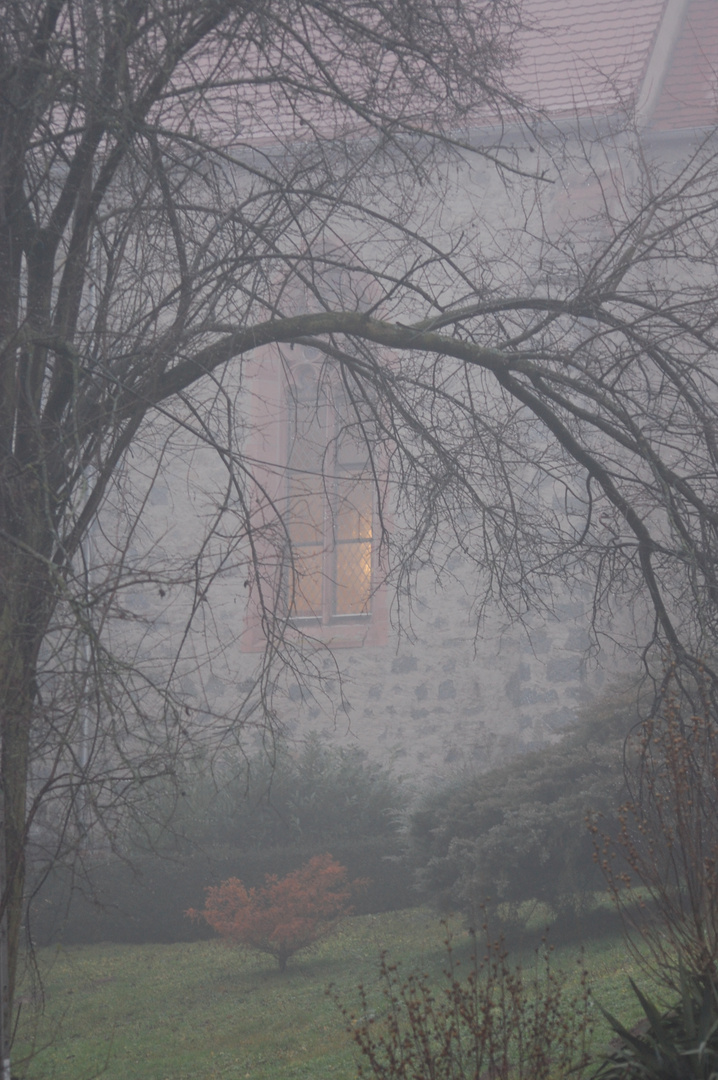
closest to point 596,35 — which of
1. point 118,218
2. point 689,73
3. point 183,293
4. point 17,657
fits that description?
point 689,73

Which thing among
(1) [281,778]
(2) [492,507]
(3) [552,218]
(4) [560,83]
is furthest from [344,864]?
(4) [560,83]

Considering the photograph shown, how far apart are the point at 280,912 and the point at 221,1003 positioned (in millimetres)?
806

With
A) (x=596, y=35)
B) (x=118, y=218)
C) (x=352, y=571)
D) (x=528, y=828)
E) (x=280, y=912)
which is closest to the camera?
(x=118, y=218)

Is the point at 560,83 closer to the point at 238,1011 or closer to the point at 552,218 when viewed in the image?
the point at 552,218

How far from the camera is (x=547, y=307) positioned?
4.73 metres

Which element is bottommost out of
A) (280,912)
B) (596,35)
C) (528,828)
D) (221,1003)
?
(221,1003)

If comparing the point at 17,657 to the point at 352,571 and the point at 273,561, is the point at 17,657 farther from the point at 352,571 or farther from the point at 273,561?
the point at 352,571

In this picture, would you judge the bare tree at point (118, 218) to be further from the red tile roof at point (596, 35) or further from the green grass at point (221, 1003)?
the red tile roof at point (596, 35)

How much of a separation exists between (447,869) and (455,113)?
17.9ft

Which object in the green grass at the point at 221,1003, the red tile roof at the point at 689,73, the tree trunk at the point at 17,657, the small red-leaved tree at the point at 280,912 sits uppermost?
the red tile roof at the point at 689,73

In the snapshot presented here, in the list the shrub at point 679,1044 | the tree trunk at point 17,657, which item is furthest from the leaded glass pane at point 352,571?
the shrub at point 679,1044

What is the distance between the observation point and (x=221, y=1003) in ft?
24.5

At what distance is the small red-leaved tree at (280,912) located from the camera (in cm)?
800

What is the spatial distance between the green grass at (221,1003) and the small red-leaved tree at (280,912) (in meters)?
0.24
